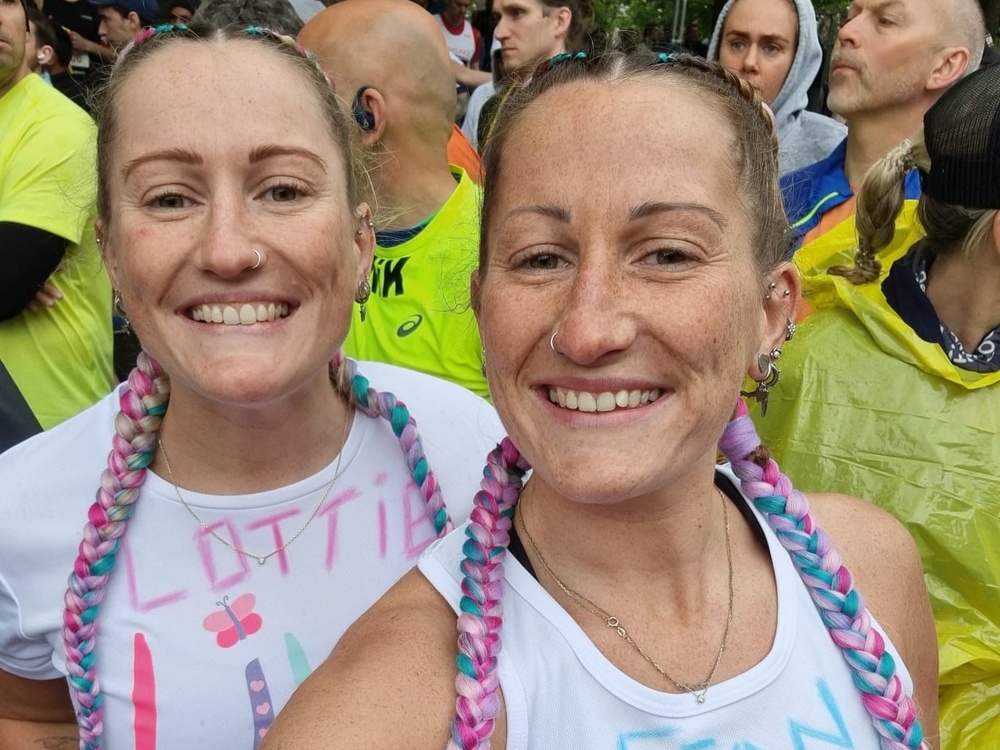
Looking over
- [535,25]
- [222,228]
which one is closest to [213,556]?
[222,228]

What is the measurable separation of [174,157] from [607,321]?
0.79 m

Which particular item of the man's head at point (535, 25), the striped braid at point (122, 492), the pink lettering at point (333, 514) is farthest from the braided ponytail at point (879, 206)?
the man's head at point (535, 25)

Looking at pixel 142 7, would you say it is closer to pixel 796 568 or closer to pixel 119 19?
pixel 119 19

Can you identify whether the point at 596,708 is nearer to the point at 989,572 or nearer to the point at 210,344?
the point at 210,344

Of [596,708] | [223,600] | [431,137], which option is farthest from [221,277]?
[431,137]

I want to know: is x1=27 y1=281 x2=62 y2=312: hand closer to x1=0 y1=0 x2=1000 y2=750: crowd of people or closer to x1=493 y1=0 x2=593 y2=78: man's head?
x1=0 y1=0 x2=1000 y2=750: crowd of people

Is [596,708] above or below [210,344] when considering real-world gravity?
below

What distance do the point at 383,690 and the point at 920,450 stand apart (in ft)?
4.61

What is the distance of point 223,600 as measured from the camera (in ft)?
5.30

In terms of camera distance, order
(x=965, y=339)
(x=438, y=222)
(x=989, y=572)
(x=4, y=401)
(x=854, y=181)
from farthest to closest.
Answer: (x=854, y=181) < (x=438, y=222) < (x=4, y=401) < (x=965, y=339) < (x=989, y=572)

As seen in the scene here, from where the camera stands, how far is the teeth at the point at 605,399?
1.29 meters

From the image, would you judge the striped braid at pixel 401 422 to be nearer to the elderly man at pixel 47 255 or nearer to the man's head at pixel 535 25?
the elderly man at pixel 47 255

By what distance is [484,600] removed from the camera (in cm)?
129

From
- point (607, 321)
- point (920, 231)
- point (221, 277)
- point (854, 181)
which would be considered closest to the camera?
point (607, 321)
